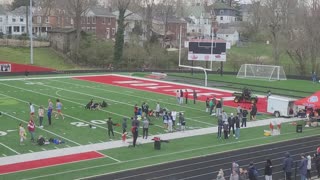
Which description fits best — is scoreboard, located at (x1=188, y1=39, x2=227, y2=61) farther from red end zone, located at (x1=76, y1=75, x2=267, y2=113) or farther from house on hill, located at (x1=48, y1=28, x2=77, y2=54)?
house on hill, located at (x1=48, y1=28, x2=77, y2=54)

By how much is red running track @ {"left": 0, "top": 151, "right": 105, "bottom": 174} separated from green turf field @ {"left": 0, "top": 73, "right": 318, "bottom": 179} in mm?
517

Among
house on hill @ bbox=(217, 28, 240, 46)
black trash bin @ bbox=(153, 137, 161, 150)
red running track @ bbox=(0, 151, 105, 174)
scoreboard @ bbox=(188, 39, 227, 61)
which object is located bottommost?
red running track @ bbox=(0, 151, 105, 174)

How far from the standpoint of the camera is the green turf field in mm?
21538

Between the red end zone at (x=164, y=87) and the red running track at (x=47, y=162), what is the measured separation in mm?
18323

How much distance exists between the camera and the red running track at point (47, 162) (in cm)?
2066

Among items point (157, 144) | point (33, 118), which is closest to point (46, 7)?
point (33, 118)

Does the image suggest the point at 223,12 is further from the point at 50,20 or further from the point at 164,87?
the point at 164,87

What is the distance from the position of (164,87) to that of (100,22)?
5547cm

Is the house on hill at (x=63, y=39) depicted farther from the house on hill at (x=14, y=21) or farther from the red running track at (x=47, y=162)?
the red running track at (x=47, y=162)

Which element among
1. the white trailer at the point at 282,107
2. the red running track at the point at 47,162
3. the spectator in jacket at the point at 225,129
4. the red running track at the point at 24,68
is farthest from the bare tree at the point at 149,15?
the red running track at the point at 47,162

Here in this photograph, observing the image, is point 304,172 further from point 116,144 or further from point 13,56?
point 13,56

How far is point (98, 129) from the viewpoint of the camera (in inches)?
1129

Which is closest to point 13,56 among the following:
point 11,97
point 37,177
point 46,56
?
point 46,56

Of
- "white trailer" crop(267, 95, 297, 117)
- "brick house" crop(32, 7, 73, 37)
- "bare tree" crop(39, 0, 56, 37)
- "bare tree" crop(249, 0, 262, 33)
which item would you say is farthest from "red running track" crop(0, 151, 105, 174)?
"bare tree" crop(249, 0, 262, 33)
